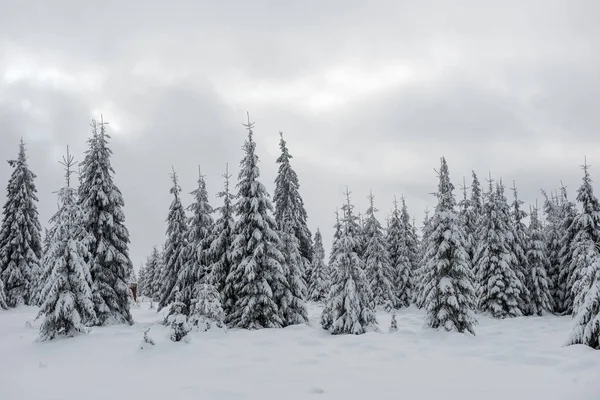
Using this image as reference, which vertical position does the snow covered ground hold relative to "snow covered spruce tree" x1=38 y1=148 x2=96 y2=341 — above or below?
below

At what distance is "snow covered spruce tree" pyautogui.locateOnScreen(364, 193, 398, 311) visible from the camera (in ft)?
131

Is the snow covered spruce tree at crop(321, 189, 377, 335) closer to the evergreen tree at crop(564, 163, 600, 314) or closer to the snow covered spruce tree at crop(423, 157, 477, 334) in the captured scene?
the snow covered spruce tree at crop(423, 157, 477, 334)

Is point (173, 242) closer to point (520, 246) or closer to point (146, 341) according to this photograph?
point (146, 341)

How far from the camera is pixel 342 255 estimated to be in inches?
808

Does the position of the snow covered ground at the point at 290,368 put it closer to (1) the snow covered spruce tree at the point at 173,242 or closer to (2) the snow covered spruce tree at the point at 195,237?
(2) the snow covered spruce tree at the point at 195,237

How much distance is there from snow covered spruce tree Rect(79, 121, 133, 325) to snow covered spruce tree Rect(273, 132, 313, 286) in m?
11.4

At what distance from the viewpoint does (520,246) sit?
1390 inches

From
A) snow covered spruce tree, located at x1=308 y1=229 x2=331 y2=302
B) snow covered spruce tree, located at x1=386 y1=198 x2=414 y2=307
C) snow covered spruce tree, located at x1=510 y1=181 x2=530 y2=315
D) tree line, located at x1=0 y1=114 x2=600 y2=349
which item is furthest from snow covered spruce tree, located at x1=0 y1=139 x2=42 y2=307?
snow covered spruce tree, located at x1=510 y1=181 x2=530 y2=315

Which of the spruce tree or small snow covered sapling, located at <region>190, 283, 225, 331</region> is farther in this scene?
the spruce tree

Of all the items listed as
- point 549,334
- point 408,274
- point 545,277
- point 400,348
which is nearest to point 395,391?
point 400,348

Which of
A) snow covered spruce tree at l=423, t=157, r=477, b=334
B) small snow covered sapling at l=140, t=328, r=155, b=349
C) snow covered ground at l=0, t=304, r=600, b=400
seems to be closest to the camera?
snow covered ground at l=0, t=304, r=600, b=400

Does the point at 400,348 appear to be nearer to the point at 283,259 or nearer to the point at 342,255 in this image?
the point at 342,255

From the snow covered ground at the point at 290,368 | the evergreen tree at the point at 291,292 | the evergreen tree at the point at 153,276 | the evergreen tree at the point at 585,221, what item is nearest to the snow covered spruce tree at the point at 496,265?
the evergreen tree at the point at 585,221

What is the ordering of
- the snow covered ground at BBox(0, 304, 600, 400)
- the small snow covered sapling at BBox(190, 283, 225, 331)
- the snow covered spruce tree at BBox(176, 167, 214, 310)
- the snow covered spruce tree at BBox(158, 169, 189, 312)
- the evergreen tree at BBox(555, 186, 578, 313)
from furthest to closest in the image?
the evergreen tree at BBox(555, 186, 578, 313) → the snow covered spruce tree at BBox(158, 169, 189, 312) → the snow covered spruce tree at BBox(176, 167, 214, 310) → the small snow covered sapling at BBox(190, 283, 225, 331) → the snow covered ground at BBox(0, 304, 600, 400)
